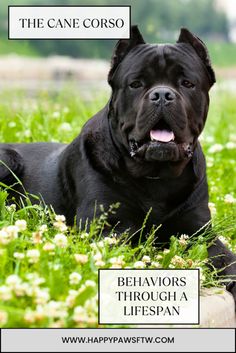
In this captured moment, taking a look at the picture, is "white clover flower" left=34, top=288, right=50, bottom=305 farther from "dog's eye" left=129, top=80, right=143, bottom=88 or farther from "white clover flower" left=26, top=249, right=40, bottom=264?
"dog's eye" left=129, top=80, right=143, bottom=88

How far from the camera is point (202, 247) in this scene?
159 inches

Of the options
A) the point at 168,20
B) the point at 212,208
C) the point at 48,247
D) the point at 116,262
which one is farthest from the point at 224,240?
the point at 168,20

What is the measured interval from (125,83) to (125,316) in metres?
1.43

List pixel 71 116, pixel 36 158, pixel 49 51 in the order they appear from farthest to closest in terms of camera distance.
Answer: pixel 49 51
pixel 71 116
pixel 36 158

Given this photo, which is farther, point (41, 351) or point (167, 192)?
point (167, 192)

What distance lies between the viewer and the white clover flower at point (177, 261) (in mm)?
3867

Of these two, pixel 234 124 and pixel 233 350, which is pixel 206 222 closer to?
pixel 233 350

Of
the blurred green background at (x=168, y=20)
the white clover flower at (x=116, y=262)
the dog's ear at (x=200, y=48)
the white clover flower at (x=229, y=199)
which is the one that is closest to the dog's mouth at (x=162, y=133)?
the dog's ear at (x=200, y=48)

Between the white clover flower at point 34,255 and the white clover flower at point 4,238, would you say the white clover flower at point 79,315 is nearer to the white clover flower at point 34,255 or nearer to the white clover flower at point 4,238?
the white clover flower at point 34,255

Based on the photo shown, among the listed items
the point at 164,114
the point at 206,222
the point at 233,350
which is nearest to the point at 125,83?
the point at 164,114

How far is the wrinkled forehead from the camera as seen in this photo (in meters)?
4.03

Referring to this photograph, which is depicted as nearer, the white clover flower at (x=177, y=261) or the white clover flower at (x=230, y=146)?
the white clover flower at (x=177, y=261)

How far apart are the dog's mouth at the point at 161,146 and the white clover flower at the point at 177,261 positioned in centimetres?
52

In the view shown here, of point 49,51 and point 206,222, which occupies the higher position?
point 49,51
